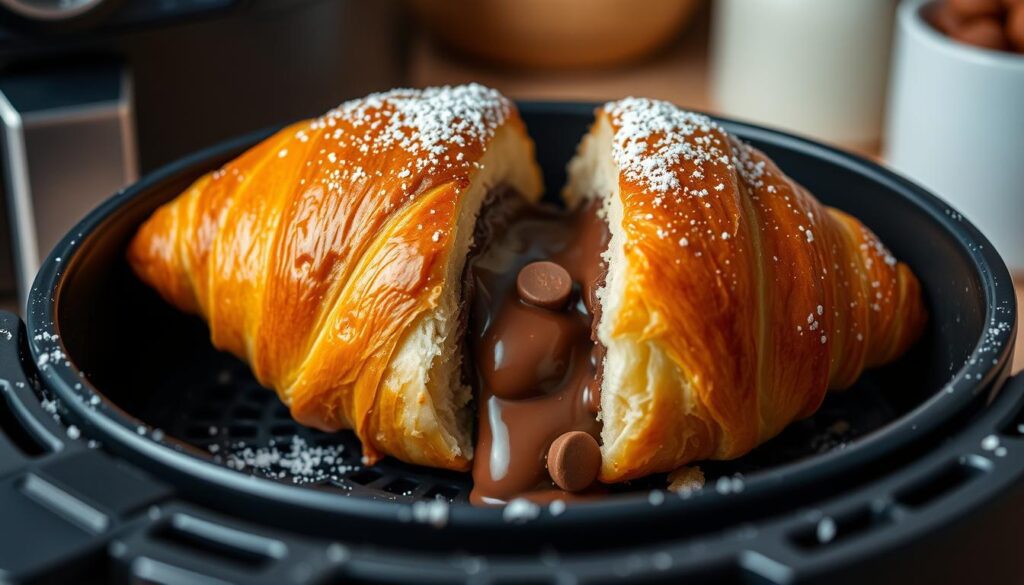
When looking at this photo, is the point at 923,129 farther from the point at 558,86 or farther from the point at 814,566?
the point at 814,566

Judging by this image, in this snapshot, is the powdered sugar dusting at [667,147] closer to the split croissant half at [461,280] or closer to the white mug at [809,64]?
the split croissant half at [461,280]

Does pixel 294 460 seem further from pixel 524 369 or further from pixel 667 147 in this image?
pixel 667 147

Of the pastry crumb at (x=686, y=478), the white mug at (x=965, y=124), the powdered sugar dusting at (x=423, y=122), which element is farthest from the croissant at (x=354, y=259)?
the white mug at (x=965, y=124)

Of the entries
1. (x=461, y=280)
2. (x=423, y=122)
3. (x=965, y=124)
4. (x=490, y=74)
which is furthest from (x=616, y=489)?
(x=490, y=74)

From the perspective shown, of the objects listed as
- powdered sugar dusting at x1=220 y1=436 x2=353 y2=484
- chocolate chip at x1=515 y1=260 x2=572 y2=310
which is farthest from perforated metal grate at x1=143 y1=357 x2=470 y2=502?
chocolate chip at x1=515 y1=260 x2=572 y2=310

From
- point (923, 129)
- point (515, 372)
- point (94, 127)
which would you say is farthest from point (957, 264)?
point (94, 127)
